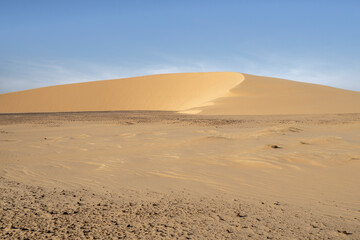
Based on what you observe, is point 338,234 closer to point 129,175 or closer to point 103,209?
point 103,209

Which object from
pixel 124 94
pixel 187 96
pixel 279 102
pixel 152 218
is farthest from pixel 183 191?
pixel 124 94

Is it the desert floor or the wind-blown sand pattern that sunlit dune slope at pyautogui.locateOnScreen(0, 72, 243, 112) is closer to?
the wind-blown sand pattern

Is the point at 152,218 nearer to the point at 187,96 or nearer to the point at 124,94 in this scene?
the point at 187,96

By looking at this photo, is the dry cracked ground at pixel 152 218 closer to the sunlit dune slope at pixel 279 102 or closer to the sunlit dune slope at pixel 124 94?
the sunlit dune slope at pixel 279 102

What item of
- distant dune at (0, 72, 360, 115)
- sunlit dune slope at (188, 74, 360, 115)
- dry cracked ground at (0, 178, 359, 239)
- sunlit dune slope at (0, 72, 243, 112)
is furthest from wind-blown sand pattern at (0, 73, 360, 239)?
sunlit dune slope at (0, 72, 243, 112)

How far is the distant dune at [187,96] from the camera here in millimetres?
26641

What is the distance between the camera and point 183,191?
4496mm

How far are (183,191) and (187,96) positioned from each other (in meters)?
43.2

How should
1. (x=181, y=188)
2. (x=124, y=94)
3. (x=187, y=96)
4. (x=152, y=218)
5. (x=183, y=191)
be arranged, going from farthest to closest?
(x=124, y=94) → (x=187, y=96) → (x=181, y=188) → (x=183, y=191) → (x=152, y=218)

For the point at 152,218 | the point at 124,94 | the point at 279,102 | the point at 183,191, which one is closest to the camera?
the point at 152,218

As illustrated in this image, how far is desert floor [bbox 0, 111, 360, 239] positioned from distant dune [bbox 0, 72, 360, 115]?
1735cm

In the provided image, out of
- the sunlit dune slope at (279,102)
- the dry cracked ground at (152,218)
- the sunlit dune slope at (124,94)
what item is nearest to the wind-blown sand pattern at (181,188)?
the dry cracked ground at (152,218)

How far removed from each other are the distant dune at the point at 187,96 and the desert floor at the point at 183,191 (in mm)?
17348

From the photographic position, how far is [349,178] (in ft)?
17.1
